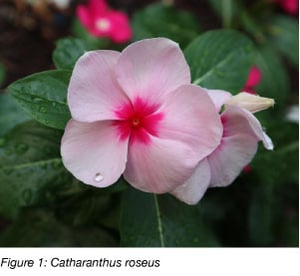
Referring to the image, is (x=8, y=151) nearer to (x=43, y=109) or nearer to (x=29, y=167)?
(x=29, y=167)

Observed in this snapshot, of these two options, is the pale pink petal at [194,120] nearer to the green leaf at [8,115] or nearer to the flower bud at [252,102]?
the flower bud at [252,102]

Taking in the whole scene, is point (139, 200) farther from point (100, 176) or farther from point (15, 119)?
point (15, 119)

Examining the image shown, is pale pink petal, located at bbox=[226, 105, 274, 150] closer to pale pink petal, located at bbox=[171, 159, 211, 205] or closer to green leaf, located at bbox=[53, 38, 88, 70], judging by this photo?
pale pink petal, located at bbox=[171, 159, 211, 205]

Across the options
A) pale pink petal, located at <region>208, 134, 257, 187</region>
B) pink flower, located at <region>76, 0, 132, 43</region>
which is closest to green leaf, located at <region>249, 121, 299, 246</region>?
pale pink petal, located at <region>208, 134, 257, 187</region>

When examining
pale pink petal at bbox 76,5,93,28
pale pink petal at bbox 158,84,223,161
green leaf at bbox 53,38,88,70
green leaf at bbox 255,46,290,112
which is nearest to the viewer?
pale pink petal at bbox 158,84,223,161

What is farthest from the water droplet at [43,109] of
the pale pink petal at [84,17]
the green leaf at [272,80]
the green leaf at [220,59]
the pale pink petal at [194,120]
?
the green leaf at [272,80]

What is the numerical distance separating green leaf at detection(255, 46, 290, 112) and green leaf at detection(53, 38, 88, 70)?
3.03 ft

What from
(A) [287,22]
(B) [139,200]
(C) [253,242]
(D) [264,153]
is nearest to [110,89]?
(B) [139,200]

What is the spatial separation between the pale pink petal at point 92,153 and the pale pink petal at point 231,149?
148 mm

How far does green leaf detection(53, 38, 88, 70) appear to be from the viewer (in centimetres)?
94

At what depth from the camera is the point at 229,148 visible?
30.9 inches

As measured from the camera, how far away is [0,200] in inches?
37.9

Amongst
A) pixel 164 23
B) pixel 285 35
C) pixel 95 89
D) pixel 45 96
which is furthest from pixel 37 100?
pixel 285 35

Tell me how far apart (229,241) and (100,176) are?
38.8 inches
